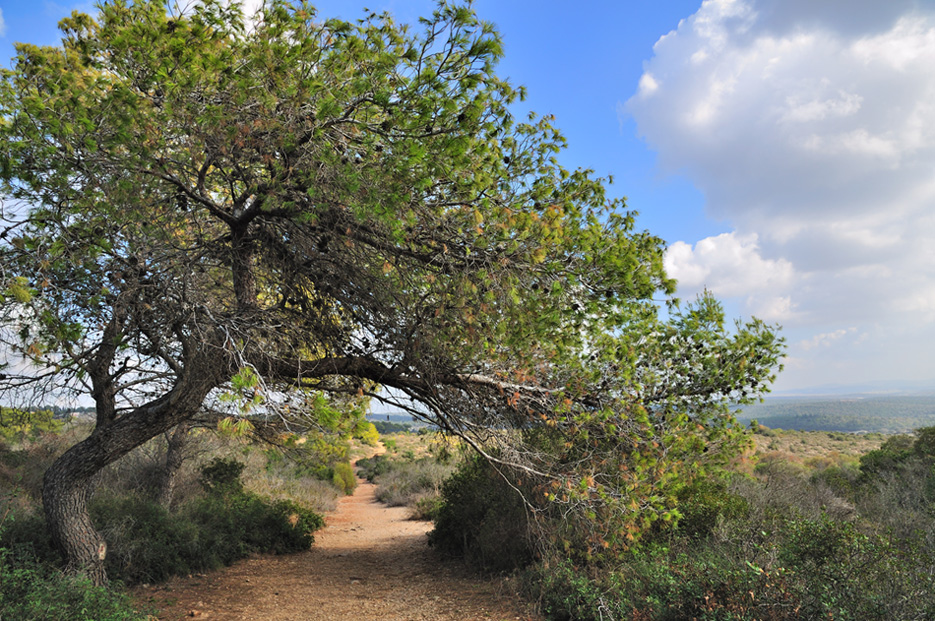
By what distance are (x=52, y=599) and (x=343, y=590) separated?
15.5ft

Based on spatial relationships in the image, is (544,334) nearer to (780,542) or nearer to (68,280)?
(780,542)

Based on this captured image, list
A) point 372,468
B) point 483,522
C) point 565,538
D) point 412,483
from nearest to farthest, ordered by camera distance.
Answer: point 565,538 → point 483,522 → point 412,483 → point 372,468

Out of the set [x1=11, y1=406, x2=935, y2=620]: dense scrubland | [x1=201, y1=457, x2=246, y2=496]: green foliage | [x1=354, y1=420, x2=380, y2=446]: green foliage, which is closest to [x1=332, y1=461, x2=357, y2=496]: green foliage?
[x1=11, y1=406, x2=935, y2=620]: dense scrubland

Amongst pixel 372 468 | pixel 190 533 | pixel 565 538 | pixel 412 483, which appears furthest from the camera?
pixel 372 468

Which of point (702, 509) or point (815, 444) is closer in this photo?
point (702, 509)

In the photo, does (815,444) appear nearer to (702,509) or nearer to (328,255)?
(702,509)

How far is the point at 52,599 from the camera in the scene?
17.4 ft

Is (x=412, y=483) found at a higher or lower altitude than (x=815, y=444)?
higher

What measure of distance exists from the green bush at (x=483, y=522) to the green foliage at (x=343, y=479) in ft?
44.6

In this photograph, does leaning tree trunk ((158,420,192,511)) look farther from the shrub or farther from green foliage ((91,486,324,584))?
the shrub

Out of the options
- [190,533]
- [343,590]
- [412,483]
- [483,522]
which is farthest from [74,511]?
[412,483]

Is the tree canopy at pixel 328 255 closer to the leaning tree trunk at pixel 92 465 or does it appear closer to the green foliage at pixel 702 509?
the leaning tree trunk at pixel 92 465

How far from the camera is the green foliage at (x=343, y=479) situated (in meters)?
24.6

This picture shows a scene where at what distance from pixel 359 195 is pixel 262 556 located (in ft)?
33.5
